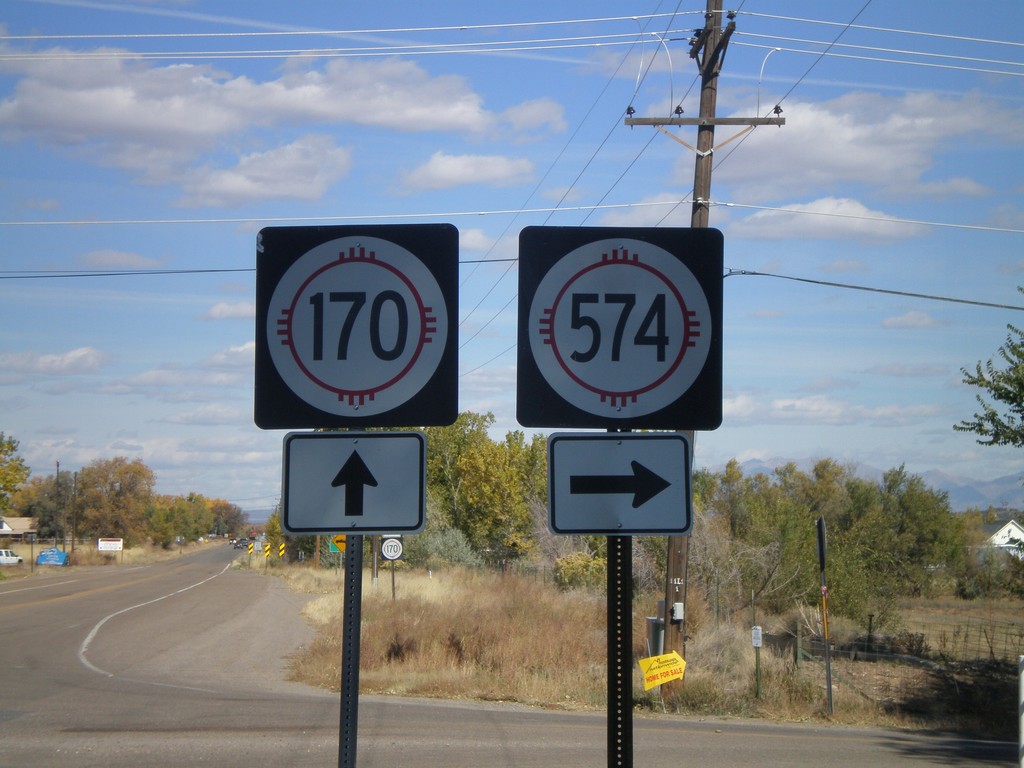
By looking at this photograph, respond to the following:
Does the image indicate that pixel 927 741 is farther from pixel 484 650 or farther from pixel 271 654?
pixel 271 654

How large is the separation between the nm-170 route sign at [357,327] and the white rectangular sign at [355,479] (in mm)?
75

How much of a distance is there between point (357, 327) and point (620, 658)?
4.20 feet

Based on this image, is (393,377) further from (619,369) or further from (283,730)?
(283,730)

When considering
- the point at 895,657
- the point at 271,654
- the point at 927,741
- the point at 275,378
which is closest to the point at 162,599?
the point at 271,654

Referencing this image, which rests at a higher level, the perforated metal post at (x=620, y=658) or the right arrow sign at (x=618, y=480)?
the right arrow sign at (x=618, y=480)

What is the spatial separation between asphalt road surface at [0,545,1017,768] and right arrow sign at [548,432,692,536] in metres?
8.34

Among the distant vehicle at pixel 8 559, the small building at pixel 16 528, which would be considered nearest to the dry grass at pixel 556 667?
the distant vehicle at pixel 8 559

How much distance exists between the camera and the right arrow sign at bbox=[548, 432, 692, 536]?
3.00m

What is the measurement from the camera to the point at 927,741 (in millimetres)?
14250

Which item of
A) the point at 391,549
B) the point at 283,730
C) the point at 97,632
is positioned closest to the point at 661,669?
the point at 283,730

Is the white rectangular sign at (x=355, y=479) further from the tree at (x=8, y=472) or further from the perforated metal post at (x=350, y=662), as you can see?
the tree at (x=8, y=472)

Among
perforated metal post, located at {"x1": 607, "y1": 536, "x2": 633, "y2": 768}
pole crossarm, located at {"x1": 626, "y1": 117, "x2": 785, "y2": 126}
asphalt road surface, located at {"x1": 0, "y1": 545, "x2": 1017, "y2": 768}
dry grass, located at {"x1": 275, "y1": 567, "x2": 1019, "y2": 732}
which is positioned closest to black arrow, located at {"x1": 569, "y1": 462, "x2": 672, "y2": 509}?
perforated metal post, located at {"x1": 607, "y1": 536, "x2": 633, "y2": 768}

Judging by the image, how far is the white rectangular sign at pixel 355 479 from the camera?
3.03 meters

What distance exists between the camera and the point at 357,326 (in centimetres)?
308
